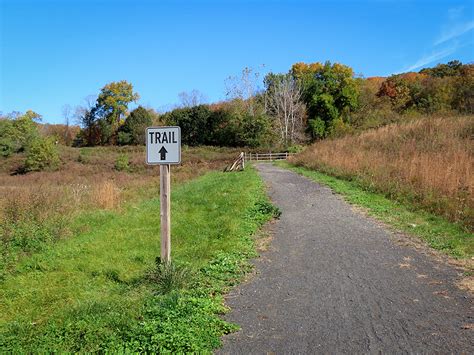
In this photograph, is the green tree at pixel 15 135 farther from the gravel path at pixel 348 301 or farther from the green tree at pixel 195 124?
the gravel path at pixel 348 301

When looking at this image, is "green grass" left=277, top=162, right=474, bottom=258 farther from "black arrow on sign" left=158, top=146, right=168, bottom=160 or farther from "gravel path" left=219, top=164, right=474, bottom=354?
"black arrow on sign" left=158, top=146, right=168, bottom=160

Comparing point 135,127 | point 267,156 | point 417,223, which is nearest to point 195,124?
point 135,127

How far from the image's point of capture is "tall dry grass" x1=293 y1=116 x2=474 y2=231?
398 inches

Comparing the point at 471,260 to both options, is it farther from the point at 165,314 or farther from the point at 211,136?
the point at 211,136

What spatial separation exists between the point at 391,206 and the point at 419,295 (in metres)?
6.33

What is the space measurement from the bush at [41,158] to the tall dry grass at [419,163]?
30784 mm

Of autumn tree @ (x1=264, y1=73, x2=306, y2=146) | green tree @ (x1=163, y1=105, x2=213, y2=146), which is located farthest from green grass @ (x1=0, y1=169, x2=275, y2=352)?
green tree @ (x1=163, y1=105, x2=213, y2=146)

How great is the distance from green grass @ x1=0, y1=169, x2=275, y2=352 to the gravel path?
1.42 ft

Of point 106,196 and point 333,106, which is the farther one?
point 333,106

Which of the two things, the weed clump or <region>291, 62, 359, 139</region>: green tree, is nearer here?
the weed clump

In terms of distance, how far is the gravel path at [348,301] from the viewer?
13.2 ft

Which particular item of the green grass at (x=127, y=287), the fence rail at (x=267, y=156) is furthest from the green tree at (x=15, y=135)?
the green grass at (x=127, y=287)

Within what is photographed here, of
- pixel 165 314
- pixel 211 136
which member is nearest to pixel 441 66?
pixel 211 136

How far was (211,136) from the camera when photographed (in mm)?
59094
